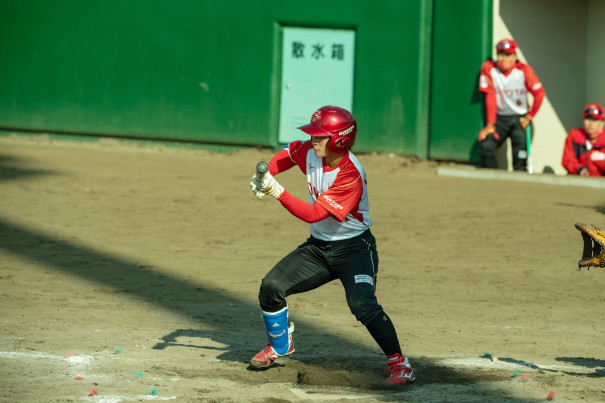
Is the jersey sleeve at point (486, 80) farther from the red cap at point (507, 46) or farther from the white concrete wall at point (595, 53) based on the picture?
the white concrete wall at point (595, 53)

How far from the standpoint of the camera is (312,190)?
5641 millimetres

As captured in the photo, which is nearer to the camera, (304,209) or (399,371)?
(304,209)

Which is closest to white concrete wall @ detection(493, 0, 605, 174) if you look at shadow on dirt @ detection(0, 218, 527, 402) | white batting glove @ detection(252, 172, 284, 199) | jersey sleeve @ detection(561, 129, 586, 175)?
jersey sleeve @ detection(561, 129, 586, 175)

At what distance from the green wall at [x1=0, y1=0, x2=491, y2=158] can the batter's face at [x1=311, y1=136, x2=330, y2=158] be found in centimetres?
846

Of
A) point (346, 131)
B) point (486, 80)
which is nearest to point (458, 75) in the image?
point (486, 80)

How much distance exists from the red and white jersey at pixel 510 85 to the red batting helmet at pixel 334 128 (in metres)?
8.09

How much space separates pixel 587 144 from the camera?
1224 centimetres

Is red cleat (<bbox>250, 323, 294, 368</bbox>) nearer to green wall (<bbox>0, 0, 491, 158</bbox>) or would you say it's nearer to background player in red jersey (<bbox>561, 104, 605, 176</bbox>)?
background player in red jersey (<bbox>561, 104, 605, 176</bbox>)

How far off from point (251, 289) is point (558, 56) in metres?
8.04

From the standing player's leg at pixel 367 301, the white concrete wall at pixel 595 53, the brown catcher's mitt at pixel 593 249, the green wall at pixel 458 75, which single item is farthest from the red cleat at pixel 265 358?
the white concrete wall at pixel 595 53

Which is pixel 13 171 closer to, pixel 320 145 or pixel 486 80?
pixel 486 80

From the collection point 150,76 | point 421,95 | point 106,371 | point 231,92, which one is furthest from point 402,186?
point 106,371

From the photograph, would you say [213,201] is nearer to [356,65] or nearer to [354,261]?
[356,65]

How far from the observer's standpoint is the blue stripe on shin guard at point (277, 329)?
560 centimetres
